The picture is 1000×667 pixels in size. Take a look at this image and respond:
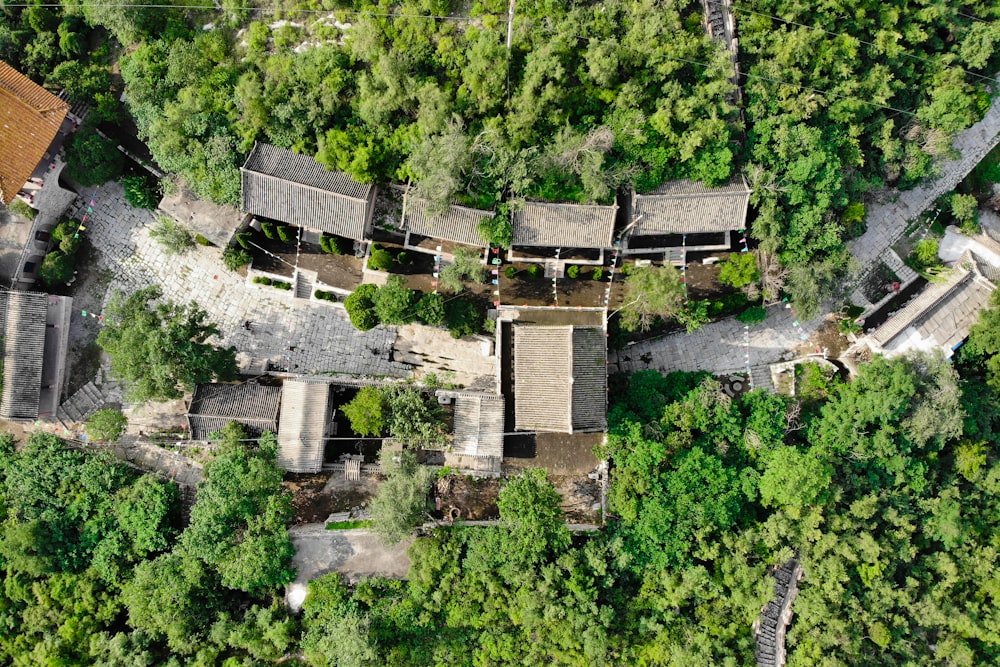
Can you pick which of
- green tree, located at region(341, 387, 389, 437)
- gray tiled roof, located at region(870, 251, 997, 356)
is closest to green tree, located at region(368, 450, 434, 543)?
green tree, located at region(341, 387, 389, 437)

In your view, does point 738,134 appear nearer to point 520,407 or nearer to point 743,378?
point 743,378

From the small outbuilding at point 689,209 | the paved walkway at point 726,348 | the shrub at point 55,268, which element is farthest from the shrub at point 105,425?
the small outbuilding at point 689,209

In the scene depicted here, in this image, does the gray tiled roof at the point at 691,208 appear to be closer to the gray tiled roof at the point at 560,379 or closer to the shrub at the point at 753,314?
the shrub at the point at 753,314

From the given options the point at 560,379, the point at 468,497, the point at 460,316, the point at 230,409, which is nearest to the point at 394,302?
the point at 460,316

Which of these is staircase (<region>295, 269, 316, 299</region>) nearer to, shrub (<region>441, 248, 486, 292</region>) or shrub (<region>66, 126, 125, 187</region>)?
shrub (<region>441, 248, 486, 292</region>)

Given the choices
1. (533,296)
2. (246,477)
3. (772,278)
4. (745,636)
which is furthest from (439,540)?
(772,278)

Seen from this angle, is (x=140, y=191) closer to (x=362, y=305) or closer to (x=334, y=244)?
(x=334, y=244)
